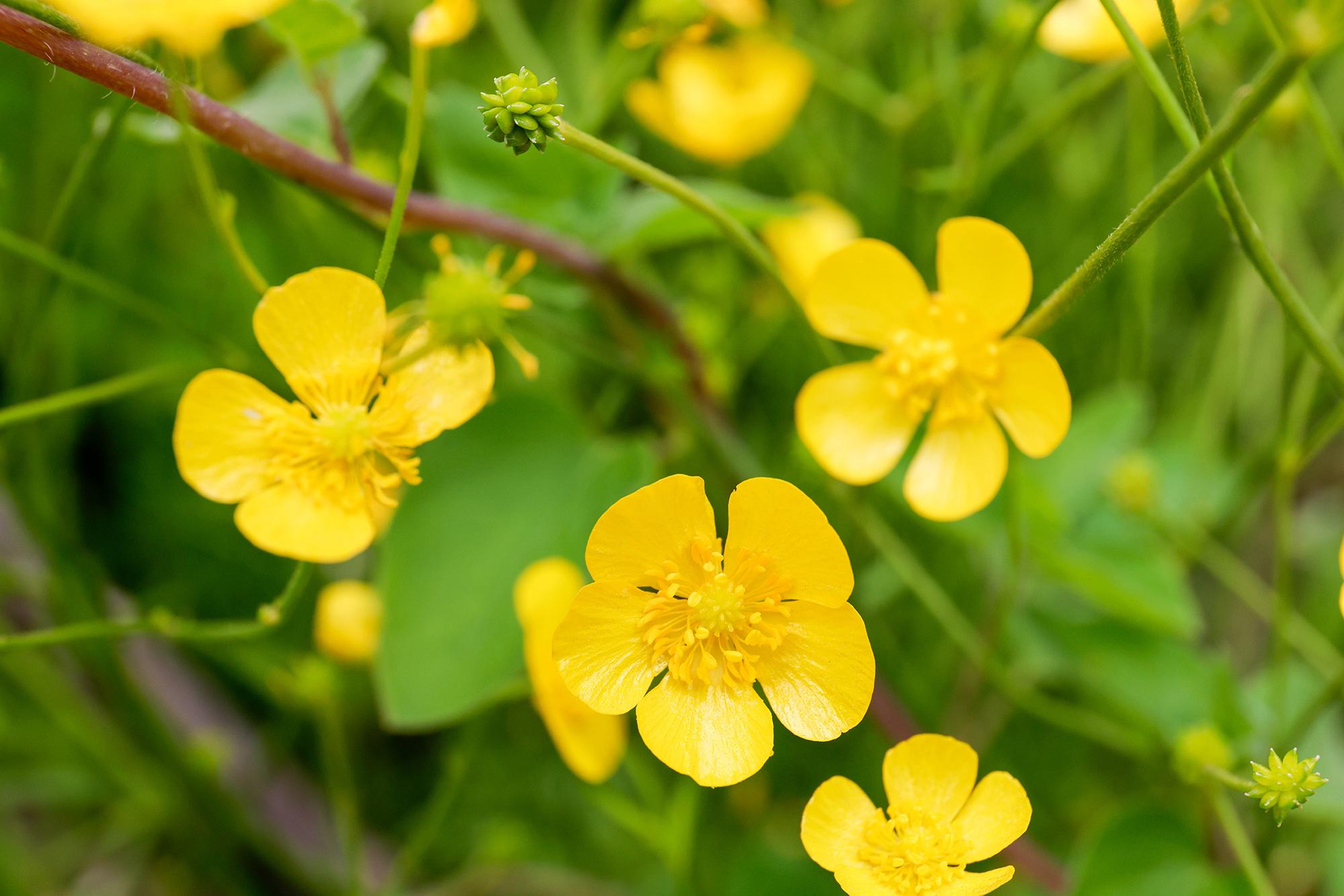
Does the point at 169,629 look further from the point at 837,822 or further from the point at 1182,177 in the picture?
the point at 1182,177

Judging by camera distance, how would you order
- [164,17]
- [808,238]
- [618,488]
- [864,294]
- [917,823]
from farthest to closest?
1. [808,238]
2. [618,488]
3. [864,294]
4. [917,823]
5. [164,17]

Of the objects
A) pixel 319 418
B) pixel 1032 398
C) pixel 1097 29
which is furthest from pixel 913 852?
pixel 1097 29

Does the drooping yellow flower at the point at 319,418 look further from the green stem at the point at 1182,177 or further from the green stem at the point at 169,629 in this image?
the green stem at the point at 1182,177

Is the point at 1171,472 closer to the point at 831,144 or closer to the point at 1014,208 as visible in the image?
the point at 1014,208

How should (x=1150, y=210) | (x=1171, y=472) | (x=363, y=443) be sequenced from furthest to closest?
(x=1171, y=472) → (x=363, y=443) → (x=1150, y=210)

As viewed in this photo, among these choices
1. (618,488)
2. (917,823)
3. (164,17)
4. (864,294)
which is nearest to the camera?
(164,17)

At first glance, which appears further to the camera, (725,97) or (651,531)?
(725,97)

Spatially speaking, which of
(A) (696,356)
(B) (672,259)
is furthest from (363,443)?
(B) (672,259)
